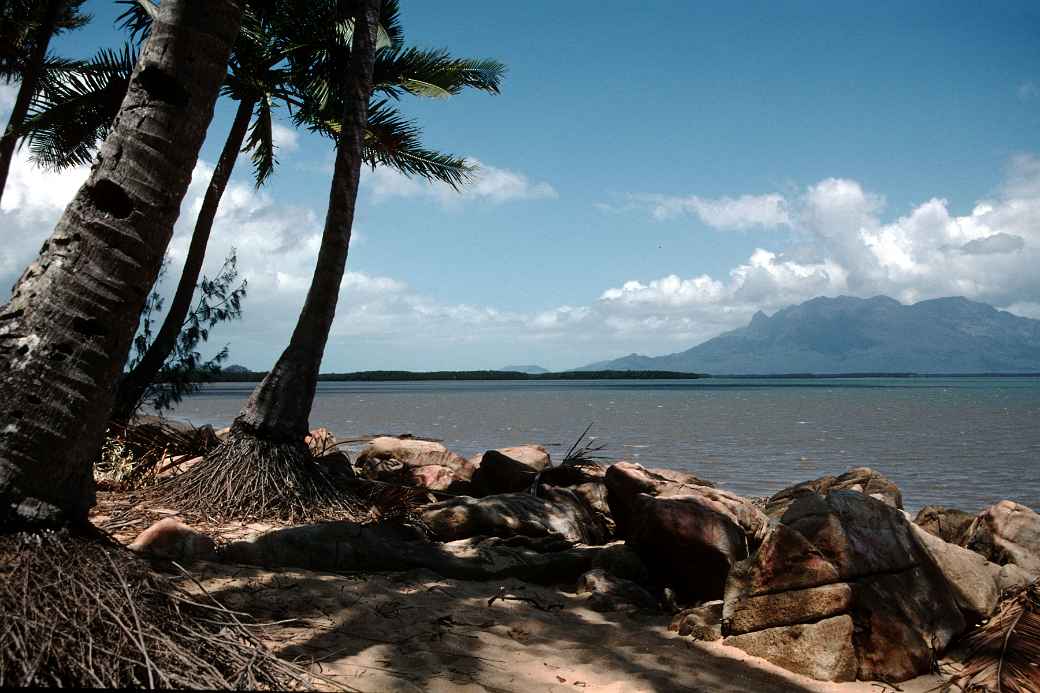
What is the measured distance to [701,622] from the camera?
4.71 meters

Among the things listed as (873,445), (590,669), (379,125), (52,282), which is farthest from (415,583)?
(873,445)

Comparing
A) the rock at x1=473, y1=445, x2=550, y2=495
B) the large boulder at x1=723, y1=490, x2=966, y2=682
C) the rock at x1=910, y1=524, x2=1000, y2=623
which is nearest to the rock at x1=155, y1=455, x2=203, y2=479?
the rock at x1=473, y1=445, x2=550, y2=495

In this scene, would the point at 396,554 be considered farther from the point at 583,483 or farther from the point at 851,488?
the point at 851,488

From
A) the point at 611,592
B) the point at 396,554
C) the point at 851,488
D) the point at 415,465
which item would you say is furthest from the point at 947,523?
the point at 415,465

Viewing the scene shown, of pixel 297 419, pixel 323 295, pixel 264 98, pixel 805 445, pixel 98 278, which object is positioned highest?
pixel 264 98

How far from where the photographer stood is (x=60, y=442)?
3.04 m

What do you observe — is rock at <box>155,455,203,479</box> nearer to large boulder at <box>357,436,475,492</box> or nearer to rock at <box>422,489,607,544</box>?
large boulder at <box>357,436,475,492</box>

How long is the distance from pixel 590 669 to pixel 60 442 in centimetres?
277

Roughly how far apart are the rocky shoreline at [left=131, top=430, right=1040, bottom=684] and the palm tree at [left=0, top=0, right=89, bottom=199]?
9.48 meters

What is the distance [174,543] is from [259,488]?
5.28 ft

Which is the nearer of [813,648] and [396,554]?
[813,648]

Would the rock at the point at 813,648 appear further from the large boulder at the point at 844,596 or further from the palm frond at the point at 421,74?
the palm frond at the point at 421,74

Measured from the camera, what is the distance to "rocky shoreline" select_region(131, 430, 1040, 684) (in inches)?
171

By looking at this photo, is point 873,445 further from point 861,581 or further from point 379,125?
point 861,581
